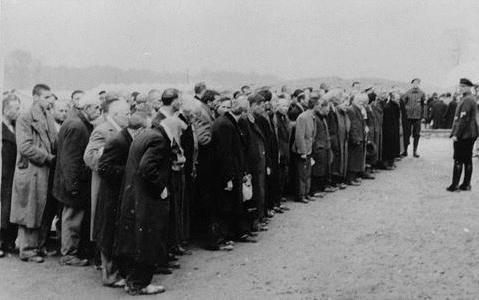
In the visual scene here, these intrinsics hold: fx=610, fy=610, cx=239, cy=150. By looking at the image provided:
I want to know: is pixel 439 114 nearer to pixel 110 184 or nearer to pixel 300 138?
pixel 300 138

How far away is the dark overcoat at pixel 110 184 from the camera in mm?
6191

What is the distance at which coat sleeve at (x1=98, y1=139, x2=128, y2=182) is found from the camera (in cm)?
617

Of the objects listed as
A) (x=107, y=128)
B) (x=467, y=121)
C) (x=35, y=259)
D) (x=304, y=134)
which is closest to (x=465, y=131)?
(x=467, y=121)

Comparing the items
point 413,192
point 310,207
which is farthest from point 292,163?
point 413,192

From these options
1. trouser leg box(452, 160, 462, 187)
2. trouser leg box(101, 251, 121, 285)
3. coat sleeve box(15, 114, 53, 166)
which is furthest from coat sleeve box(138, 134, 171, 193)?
trouser leg box(452, 160, 462, 187)

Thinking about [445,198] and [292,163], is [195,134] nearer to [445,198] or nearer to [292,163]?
[292,163]

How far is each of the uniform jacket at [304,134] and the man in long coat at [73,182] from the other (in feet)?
14.7

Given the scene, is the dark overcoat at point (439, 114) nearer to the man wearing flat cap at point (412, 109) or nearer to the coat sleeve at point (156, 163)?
the man wearing flat cap at point (412, 109)

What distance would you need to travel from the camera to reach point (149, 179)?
582cm

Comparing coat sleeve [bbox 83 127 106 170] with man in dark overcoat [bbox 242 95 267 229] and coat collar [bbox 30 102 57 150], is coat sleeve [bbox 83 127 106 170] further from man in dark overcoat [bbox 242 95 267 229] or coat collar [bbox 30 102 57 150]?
man in dark overcoat [bbox 242 95 267 229]

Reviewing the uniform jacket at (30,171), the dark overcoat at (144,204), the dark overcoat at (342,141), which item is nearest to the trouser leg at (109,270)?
the dark overcoat at (144,204)

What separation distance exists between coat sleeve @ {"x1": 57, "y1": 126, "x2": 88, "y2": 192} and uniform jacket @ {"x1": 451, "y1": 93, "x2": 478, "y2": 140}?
6.93 metres

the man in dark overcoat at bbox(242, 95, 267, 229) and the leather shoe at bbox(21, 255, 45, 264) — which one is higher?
the man in dark overcoat at bbox(242, 95, 267, 229)

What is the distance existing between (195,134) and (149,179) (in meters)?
1.95
